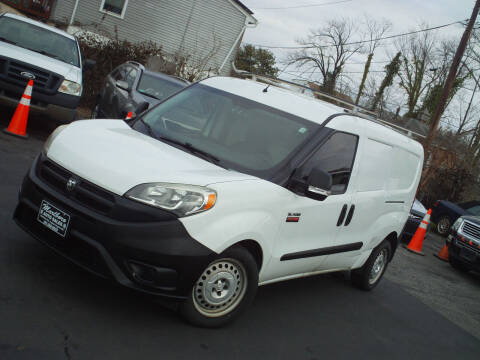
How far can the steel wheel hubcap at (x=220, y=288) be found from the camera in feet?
13.4

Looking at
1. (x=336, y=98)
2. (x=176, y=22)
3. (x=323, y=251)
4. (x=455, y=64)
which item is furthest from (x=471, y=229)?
(x=176, y=22)

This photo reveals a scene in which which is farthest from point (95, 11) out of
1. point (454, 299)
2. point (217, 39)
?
point (454, 299)

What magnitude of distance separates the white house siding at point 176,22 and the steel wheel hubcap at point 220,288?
2404 centimetres

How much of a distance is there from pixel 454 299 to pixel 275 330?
4.71 m

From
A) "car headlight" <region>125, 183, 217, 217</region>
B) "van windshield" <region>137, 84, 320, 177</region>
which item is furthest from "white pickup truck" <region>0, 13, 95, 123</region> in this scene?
"car headlight" <region>125, 183, 217, 217</region>

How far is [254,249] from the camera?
4.33 metres

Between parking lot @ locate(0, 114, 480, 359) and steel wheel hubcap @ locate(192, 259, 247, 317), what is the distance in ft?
0.63

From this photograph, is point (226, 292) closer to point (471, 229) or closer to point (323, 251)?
point (323, 251)

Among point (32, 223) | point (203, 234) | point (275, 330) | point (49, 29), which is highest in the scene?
point (49, 29)

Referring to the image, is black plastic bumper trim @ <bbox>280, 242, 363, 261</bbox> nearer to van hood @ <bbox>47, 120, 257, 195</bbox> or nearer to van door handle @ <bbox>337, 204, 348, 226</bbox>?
van door handle @ <bbox>337, 204, 348, 226</bbox>

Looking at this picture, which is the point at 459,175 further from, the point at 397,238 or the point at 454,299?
the point at 397,238

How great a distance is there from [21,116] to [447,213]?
48.1 feet

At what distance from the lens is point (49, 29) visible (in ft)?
36.9

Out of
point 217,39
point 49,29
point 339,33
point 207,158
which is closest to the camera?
point 207,158
